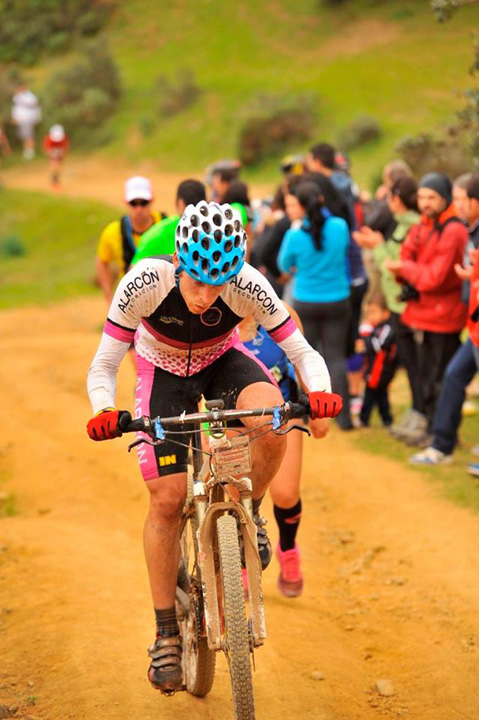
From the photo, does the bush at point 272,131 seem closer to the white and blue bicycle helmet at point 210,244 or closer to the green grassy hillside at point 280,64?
the green grassy hillside at point 280,64

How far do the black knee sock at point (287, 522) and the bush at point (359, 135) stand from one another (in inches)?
777

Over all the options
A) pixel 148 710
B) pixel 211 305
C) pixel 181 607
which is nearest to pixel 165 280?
pixel 211 305

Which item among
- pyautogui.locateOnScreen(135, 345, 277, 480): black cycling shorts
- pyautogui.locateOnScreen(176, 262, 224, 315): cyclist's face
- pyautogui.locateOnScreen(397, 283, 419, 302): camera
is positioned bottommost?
pyautogui.locateOnScreen(397, 283, 419, 302): camera

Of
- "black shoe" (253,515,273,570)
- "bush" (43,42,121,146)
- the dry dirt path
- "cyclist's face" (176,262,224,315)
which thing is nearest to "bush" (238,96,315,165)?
the dry dirt path

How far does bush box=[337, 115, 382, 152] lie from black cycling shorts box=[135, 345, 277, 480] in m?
20.8

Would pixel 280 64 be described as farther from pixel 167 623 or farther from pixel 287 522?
pixel 167 623

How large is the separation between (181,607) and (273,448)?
0.91 meters

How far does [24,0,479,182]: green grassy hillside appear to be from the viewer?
2709cm

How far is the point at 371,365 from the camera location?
9.91 m

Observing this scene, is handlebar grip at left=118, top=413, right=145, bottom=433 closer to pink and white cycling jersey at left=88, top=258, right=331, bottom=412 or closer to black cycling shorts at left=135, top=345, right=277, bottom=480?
pink and white cycling jersey at left=88, top=258, right=331, bottom=412

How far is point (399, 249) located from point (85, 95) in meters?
25.2

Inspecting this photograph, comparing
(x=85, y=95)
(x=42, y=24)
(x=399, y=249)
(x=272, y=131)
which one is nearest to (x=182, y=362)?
(x=399, y=249)

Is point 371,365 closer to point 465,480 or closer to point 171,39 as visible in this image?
point 465,480

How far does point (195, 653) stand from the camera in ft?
15.3
